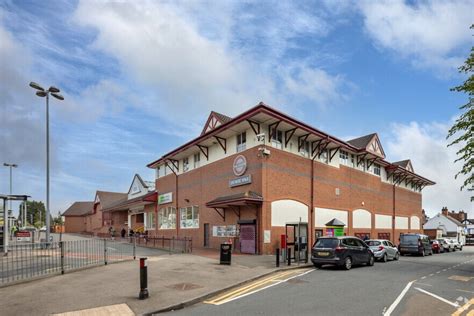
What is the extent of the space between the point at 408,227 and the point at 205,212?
28.7 m

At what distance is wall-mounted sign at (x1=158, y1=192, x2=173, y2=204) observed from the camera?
3824cm

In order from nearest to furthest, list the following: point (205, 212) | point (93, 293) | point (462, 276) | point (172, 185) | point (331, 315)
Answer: point (331, 315) → point (93, 293) → point (462, 276) → point (205, 212) → point (172, 185)

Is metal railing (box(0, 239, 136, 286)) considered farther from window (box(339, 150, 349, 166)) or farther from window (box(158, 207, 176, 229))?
window (box(339, 150, 349, 166))

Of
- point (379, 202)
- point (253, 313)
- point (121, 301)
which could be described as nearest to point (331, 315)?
point (253, 313)

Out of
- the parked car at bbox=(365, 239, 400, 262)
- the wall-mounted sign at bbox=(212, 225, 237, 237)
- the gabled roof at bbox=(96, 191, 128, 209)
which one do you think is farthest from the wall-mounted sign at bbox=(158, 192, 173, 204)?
the gabled roof at bbox=(96, 191, 128, 209)

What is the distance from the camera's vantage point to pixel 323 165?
30.9 meters

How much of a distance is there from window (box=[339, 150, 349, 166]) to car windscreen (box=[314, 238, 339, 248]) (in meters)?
16.1

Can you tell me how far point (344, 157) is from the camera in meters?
34.8

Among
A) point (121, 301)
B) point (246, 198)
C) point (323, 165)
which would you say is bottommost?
point (121, 301)

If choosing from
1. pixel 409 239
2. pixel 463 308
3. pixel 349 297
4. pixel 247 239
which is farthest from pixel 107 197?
pixel 463 308

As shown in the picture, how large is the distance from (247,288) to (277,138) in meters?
15.2

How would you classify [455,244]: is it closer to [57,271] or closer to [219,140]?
[219,140]

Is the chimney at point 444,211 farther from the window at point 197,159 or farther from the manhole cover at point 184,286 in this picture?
the manhole cover at point 184,286

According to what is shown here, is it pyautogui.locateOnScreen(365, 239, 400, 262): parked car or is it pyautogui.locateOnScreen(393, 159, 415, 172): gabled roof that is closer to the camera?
pyautogui.locateOnScreen(365, 239, 400, 262): parked car
